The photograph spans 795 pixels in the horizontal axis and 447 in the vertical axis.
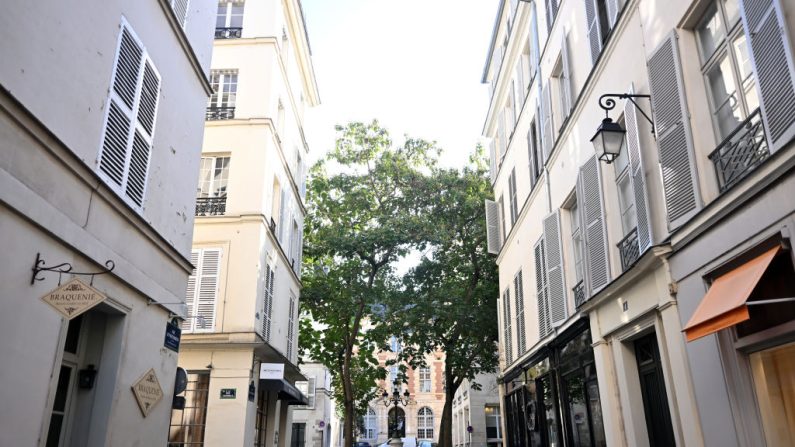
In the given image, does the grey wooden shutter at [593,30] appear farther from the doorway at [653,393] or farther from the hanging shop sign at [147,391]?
the hanging shop sign at [147,391]

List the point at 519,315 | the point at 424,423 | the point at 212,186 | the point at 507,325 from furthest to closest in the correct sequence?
the point at 424,423
the point at 507,325
the point at 212,186
the point at 519,315

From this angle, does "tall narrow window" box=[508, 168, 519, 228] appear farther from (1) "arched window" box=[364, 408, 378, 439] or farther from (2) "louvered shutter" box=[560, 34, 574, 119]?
(1) "arched window" box=[364, 408, 378, 439]

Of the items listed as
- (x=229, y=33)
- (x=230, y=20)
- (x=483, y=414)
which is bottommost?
(x=483, y=414)

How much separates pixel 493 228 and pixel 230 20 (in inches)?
384

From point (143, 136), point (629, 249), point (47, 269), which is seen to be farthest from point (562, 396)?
point (47, 269)

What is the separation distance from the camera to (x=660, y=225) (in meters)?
7.42

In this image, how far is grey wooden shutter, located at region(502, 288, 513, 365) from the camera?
1689 centimetres

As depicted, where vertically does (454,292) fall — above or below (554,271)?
above

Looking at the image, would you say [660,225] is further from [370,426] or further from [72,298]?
[370,426]

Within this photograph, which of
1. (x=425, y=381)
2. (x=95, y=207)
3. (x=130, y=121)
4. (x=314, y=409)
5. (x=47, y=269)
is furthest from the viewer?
(x=425, y=381)

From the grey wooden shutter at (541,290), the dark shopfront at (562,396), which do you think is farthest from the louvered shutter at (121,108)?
the grey wooden shutter at (541,290)

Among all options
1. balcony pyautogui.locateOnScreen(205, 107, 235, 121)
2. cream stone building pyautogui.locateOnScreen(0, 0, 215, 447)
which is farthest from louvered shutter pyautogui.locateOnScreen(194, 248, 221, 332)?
cream stone building pyautogui.locateOnScreen(0, 0, 215, 447)

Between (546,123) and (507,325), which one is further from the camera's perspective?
(507,325)

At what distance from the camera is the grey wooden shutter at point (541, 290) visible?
1265cm
